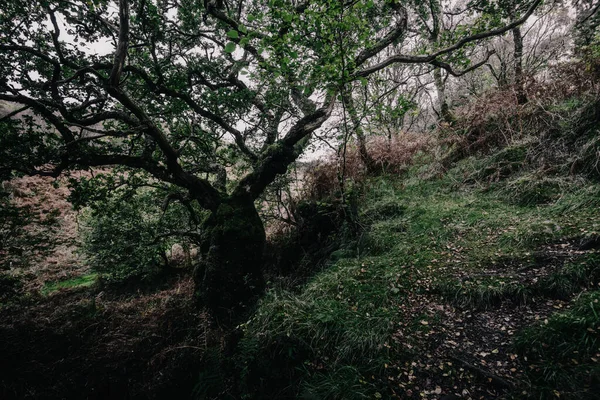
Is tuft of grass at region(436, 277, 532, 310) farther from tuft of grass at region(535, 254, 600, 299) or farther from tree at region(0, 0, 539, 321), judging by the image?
tree at region(0, 0, 539, 321)

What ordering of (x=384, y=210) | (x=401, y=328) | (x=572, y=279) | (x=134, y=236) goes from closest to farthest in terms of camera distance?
(x=572, y=279), (x=401, y=328), (x=384, y=210), (x=134, y=236)

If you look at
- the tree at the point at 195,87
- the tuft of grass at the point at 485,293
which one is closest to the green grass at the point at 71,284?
the tree at the point at 195,87

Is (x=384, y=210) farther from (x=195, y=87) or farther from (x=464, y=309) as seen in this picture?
(x=195, y=87)

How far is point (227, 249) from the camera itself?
17.8 feet

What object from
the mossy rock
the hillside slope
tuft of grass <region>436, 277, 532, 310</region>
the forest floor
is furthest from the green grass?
tuft of grass <region>436, 277, 532, 310</region>

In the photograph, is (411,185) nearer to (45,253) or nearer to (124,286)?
(45,253)

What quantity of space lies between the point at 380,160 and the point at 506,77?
501 centimetres

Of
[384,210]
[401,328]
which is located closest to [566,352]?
[401,328]

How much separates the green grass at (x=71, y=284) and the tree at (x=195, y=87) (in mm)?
8436

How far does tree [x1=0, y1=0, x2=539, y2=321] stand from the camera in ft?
12.8

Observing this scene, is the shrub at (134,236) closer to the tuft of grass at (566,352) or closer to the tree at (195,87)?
the tree at (195,87)

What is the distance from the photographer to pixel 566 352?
2.03m

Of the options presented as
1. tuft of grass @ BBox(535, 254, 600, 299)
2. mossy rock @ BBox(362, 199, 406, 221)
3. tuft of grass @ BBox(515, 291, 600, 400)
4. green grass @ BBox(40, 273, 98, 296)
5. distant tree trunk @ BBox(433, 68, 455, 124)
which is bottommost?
tuft of grass @ BBox(515, 291, 600, 400)

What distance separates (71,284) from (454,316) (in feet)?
48.5
